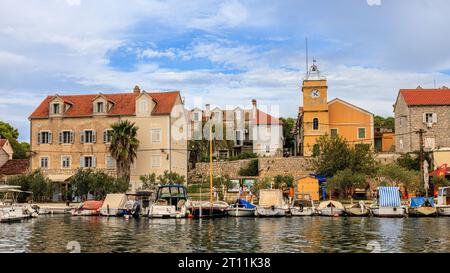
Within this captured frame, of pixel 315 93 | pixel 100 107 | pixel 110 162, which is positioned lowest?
pixel 110 162

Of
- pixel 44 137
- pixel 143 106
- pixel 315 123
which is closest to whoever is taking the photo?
pixel 143 106

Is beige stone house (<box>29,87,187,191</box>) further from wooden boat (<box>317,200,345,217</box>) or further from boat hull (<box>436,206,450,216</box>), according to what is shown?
boat hull (<box>436,206,450,216</box>)

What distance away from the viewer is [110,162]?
65562 mm

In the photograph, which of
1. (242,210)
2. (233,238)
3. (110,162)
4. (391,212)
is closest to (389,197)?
(391,212)

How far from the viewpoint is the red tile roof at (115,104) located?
65.2 metres

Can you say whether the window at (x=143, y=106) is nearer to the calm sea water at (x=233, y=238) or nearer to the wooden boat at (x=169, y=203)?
the wooden boat at (x=169, y=203)

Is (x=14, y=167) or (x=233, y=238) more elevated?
(x=14, y=167)

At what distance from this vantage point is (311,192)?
194ft

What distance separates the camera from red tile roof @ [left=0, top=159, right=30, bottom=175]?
70688 millimetres

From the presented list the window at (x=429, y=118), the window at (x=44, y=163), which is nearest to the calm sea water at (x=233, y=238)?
the window at (x=44, y=163)

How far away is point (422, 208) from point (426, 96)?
27.2 metres

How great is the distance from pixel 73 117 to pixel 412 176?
133ft

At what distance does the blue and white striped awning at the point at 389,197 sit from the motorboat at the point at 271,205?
8487 mm

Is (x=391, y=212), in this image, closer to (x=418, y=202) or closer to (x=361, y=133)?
(x=418, y=202)
